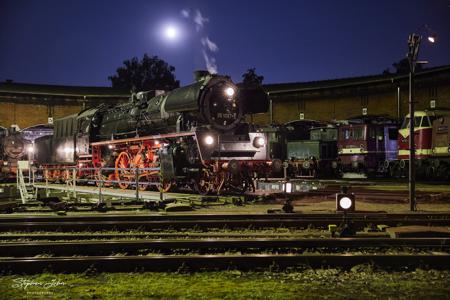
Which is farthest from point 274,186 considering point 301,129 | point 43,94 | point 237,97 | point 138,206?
point 43,94

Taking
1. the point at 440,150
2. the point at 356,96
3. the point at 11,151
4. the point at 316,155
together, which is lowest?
the point at 316,155

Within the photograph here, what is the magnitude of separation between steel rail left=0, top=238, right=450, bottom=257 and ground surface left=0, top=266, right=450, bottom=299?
899mm

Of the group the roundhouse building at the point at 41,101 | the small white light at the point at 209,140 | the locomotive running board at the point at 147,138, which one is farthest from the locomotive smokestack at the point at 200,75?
the roundhouse building at the point at 41,101

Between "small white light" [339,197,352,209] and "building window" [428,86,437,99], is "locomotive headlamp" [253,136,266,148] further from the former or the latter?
"building window" [428,86,437,99]

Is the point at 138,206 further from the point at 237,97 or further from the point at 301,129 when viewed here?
the point at 301,129

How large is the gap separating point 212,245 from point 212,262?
85cm

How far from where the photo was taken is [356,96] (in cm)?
3419

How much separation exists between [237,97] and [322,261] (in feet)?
29.2

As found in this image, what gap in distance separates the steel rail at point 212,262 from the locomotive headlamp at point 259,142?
8143 mm

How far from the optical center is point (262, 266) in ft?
18.2

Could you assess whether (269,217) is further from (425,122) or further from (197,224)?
(425,122)

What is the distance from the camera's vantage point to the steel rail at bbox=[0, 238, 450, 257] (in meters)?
6.30

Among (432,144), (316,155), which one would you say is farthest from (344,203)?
(316,155)
